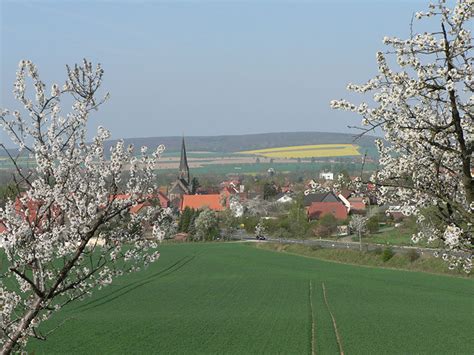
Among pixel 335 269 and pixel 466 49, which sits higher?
pixel 466 49

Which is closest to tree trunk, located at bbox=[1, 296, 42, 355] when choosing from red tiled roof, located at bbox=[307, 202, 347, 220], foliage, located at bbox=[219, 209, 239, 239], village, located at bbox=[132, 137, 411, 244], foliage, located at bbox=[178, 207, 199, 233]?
village, located at bbox=[132, 137, 411, 244]

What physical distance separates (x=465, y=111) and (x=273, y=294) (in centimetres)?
3371

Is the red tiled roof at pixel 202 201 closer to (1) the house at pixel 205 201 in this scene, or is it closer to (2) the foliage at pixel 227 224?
(1) the house at pixel 205 201

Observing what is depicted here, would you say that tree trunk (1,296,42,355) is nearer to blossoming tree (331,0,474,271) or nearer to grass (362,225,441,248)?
blossoming tree (331,0,474,271)

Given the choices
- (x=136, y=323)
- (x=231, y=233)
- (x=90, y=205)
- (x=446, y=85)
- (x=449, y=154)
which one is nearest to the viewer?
(x=446, y=85)

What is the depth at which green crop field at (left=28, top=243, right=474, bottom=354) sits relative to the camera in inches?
946

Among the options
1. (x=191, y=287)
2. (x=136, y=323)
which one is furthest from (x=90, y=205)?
(x=191, y=287)

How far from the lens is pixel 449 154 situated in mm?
8391

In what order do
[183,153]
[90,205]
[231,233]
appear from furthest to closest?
1. [183,153]
2. [231,233]
3. [90,205]

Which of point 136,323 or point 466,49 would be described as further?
point 136,323

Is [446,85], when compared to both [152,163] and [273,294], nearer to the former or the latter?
[152,163]

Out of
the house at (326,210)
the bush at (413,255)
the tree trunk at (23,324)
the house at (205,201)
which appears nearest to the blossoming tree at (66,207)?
the tree trunk at (23,324)

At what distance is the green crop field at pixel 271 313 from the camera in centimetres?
2403

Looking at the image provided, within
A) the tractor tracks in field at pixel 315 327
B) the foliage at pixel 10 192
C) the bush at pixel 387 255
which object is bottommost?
the bush at pixel 387 255
